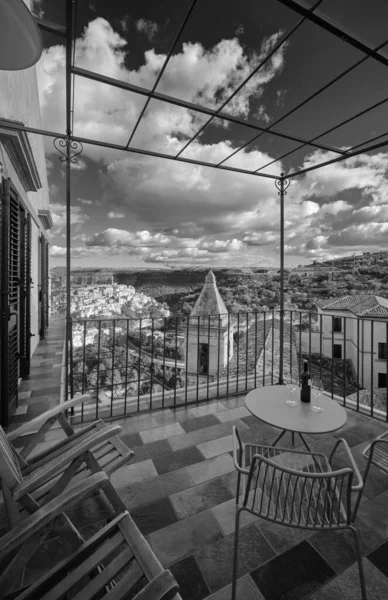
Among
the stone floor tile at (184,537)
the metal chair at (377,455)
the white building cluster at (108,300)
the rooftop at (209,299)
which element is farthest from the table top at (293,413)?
the rooftop at (209,299)

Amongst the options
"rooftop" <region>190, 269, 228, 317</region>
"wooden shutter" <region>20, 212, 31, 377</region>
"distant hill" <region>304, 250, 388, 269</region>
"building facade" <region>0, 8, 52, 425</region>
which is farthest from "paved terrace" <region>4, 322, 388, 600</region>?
"rooftop" <region>190, 269, 228, 317</region>

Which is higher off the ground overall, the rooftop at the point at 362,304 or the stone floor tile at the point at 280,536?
the rooftop at the point at 362,304

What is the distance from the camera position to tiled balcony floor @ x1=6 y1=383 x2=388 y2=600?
124cm

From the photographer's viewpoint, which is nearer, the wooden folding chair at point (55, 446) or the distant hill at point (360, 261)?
the wooden folding chair at point (55, 446)

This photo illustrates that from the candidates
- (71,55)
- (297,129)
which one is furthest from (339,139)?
(71,55)

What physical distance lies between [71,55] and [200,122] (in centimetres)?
122

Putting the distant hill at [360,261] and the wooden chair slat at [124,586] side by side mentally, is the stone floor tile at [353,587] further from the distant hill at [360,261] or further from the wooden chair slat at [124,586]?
the distant hill at [360,261]

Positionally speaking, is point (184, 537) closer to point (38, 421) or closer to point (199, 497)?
point (199, 497)

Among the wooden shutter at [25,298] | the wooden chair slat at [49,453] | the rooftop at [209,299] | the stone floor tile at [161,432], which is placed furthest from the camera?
the rooftop at [209,299]

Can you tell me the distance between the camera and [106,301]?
537 centimetres

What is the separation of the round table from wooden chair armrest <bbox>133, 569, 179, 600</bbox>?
103cm

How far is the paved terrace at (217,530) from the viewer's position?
124 centimetres

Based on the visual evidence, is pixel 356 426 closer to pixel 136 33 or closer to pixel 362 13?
pixel 362 13

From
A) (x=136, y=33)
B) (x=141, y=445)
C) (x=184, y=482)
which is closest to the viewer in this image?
(x=184, y=482)
